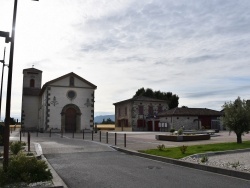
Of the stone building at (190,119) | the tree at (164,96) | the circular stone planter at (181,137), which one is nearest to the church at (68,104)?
the stone building at (190,119)

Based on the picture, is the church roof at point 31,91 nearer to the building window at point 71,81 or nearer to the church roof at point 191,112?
the building window at point 71,81

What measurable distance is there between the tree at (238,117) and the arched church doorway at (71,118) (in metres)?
22.7

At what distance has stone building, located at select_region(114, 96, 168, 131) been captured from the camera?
48.3 metres

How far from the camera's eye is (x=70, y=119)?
119 feet

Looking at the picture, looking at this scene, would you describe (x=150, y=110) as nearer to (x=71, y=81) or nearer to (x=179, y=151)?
(x=71, y=81)

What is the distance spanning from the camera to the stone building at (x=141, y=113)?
4828cm

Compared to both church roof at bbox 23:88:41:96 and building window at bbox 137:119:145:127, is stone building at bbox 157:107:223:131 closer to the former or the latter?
building window at bbox 137:119:145:127

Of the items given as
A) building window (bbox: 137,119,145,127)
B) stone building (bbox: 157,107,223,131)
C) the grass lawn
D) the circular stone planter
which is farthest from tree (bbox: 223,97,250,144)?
building window (bbox: 137,119,145,127)

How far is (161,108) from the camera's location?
167 feet

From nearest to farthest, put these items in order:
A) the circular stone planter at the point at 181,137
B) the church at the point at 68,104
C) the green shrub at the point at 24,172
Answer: the green shrub at the point at 24,172 → the circular stone planter at the point at 181,137 → the church at the point at 68,104

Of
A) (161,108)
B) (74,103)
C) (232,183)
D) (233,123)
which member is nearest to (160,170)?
(232,183)

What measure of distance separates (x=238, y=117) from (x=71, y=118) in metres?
24.1

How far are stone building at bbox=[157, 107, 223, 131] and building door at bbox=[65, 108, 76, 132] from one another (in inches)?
584

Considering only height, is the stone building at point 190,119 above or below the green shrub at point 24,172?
above
